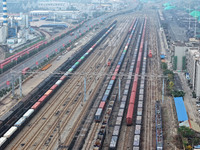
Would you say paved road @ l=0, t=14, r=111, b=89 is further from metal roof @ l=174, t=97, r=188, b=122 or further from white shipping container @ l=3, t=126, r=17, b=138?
metal roof @ l=174, t=97, r=188, b=122

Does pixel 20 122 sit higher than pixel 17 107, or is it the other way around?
pixel 17 107

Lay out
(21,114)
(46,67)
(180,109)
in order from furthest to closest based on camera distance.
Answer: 1. (46,67)
2. (21,114)
3. (180,109)

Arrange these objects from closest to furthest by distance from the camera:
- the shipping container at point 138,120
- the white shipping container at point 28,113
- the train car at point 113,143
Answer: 1. the train car at point 113,143
2. the shipping container at point 138,120
3. the white shipping container at point 28,113

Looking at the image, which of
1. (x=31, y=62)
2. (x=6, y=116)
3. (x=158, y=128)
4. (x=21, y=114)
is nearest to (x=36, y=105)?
(x=21, y=114)

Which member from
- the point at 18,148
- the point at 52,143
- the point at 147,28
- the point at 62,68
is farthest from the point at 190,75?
the point at 147,28

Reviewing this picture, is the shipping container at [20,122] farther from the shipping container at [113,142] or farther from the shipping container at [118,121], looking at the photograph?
the shipping container at [113,142]

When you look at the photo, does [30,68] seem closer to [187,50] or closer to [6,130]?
[6,130]

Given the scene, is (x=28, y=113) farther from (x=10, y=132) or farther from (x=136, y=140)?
(x=136, y=140)

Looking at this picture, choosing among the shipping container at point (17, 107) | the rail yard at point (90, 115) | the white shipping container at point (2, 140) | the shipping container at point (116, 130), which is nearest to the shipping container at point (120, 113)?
the rail yard at point (90, 115)
